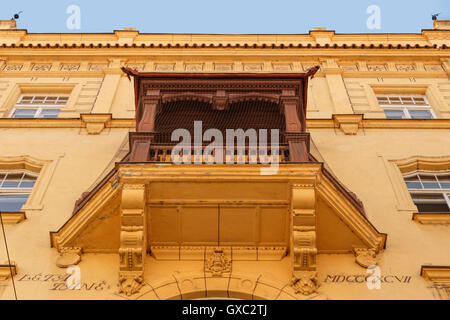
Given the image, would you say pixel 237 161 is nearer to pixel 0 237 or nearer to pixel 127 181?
pixel 127 181

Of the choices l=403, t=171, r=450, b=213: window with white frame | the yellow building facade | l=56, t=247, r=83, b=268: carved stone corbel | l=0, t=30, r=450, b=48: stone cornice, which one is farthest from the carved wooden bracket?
l=0, t=30, r=450, b=48: stone cornice

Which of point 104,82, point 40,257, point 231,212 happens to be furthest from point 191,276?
point 104,82

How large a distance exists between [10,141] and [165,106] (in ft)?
12.4

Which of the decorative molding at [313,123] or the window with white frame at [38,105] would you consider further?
the window with white frame at [38,105]

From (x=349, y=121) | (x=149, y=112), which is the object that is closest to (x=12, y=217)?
(x=149, y=112)

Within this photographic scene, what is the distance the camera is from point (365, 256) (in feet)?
32.6

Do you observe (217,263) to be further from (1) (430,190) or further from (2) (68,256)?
(1) (430,190)

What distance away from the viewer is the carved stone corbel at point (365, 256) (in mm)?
9773

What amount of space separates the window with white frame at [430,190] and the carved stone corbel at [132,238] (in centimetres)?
546

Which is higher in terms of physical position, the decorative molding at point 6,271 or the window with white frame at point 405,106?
the window with white frame at point 405,106

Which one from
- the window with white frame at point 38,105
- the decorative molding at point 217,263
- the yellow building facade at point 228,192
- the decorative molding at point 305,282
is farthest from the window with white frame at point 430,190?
the window with white frame at point 38,105

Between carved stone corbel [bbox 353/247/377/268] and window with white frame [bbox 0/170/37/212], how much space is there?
247 inches

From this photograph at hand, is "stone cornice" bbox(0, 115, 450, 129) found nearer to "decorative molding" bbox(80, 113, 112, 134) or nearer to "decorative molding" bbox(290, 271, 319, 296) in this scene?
"decorative molding" bbox(80, 113, 112, 134)

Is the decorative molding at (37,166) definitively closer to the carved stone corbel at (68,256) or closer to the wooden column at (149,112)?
the carved stone corbel at (68,256)
